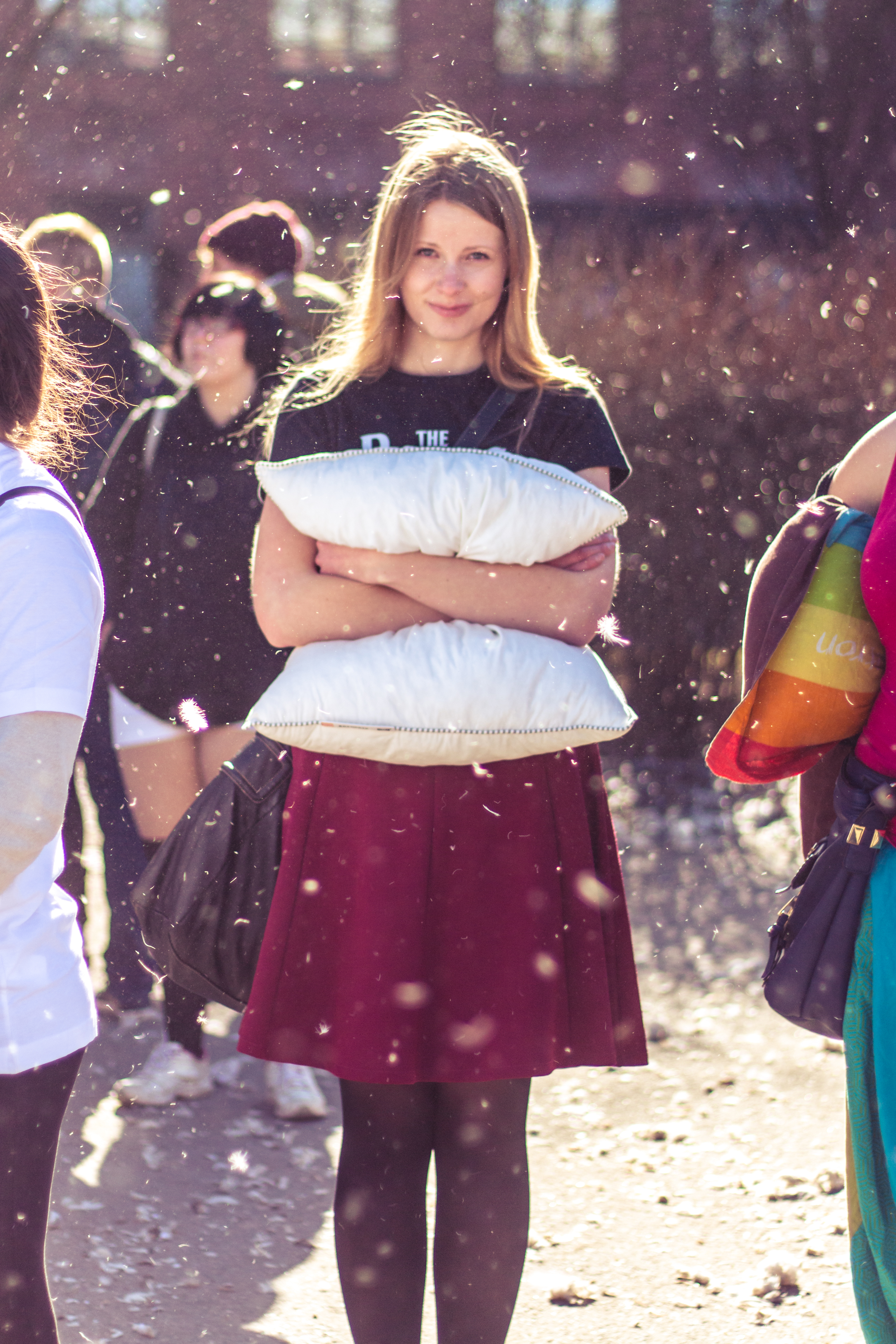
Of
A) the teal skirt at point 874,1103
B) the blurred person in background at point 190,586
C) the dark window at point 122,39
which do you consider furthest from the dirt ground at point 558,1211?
the dark window at point 122,39

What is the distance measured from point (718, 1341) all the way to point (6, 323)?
2.27 meters

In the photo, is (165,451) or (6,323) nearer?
(6,323)

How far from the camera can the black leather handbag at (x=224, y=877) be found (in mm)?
2188

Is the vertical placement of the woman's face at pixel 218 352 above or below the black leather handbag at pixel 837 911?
above

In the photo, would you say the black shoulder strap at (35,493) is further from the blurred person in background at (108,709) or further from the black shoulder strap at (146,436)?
the blurred person in background at (108,709)

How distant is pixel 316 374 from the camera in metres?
2.36

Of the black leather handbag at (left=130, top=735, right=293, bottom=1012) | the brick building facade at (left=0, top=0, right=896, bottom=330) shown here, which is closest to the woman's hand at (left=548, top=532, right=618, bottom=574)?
the black leather handbag at (left=130, top=735, right=293, bottom=1012)

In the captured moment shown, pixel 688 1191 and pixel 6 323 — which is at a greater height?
pixel 6 323

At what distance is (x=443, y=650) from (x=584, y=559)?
33 centimetres

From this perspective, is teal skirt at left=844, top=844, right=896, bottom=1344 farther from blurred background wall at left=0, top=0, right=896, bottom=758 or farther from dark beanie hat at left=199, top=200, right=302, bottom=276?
dark beanie hat at left=199, top=200, right=302, bottom=276

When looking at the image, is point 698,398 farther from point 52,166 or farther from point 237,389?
point 52,166

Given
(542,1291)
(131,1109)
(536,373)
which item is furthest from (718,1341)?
(536,373)

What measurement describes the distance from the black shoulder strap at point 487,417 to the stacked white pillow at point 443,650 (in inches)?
4.6

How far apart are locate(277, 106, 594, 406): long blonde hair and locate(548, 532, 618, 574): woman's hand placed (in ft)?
0.94
